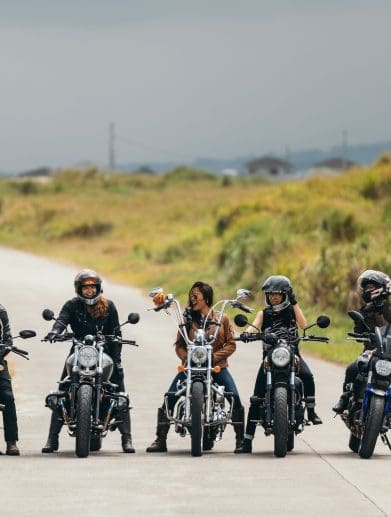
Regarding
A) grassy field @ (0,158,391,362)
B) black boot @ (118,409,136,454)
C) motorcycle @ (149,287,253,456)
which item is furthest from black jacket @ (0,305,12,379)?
grassy field @ (0,158,391,362)

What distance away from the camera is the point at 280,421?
1398cm

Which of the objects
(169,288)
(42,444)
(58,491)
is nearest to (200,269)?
(169,288)

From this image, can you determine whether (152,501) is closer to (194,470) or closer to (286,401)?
(194,470)

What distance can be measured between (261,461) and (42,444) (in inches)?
112

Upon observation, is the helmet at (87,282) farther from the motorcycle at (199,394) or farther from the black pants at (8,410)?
the black pants at (8,410)

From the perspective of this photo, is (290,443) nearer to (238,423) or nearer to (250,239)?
(238,423)

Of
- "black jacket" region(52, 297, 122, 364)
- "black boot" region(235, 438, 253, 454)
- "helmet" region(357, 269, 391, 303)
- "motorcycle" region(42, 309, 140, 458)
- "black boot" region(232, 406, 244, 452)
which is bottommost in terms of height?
"black boot" region(235, 438, 253, 454)

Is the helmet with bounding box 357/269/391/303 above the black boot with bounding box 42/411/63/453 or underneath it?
above

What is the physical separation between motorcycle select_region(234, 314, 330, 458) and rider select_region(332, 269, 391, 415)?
39 centimetres

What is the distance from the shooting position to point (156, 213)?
9594 cm

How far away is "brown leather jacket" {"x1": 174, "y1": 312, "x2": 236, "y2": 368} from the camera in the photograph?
14.7 metres

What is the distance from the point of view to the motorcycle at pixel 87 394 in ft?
46.2

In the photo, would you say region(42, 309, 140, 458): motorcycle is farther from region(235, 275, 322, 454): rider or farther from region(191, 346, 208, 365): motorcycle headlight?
region(235, 275, 322, 454): rider

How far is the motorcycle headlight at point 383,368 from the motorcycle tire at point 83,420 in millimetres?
2589
